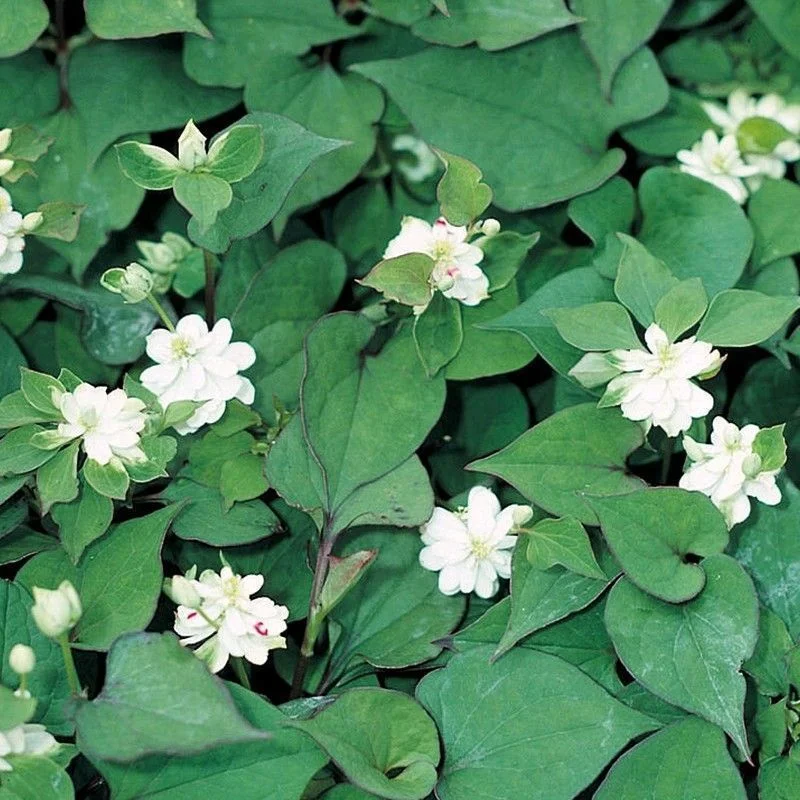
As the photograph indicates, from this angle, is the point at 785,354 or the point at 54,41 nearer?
the point at 785,354

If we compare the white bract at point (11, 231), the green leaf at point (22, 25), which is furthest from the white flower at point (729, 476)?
the green leaf at point (22, 25)

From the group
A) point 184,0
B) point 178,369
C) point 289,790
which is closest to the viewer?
point 289,790

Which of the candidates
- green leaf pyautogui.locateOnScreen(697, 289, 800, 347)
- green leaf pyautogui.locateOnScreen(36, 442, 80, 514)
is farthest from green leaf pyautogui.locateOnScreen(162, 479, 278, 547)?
green leaf pyautogui.locateOnScreen(697, 289, 800, 347)

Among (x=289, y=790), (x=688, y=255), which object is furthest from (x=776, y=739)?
(x=688, y=255)

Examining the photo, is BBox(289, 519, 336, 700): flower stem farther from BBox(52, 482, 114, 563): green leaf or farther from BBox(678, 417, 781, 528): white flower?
BBox(678, 417, 781, 528): white flower

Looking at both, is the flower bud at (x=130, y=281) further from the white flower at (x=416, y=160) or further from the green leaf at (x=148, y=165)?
the white flower at (x=416, y=160)

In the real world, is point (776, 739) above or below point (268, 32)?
below

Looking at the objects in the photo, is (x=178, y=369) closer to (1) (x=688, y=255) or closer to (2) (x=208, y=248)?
(2) (x=208, y=248)
